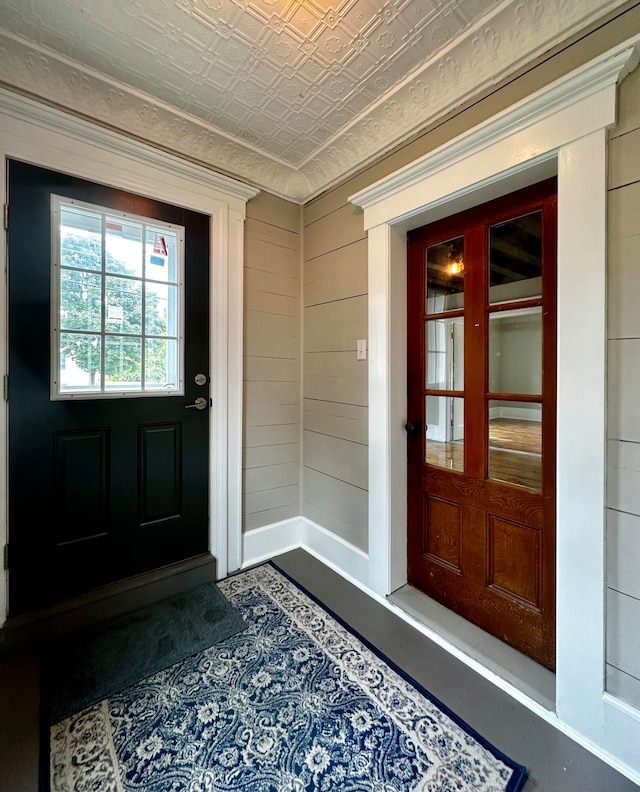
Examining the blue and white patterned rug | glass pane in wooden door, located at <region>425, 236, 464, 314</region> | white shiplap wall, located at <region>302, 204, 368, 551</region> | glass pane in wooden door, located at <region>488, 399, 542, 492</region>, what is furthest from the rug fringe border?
glass pane in wooden door, located at <region>425, 236, 464, 314</region>

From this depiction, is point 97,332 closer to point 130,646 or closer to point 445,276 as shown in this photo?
point 130,646

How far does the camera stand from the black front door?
1.56 metres

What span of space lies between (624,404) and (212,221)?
85.3 inches

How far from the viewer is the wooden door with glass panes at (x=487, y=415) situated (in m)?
1.42

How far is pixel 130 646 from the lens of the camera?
5.08 ft

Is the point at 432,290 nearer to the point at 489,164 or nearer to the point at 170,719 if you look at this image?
the point at 489,164

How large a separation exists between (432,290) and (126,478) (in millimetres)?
1913

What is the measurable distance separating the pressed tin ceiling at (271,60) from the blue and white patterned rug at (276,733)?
2493 millimetres

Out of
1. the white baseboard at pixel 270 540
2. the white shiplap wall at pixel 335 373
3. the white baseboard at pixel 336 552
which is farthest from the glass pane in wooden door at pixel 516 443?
the white baseboard at pixel 270 540

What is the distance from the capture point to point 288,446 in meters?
2.42

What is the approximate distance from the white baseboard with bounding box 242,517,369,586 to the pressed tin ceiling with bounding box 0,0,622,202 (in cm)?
231

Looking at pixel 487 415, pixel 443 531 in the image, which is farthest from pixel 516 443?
pixel 443 531

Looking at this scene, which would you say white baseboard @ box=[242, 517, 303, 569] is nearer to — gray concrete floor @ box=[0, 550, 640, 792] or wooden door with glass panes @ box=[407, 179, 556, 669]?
gray concrete floor @ box=[0, 550, 640, 792]

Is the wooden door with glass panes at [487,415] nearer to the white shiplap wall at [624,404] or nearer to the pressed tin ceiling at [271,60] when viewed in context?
the white shiplap wall at [624,404]
